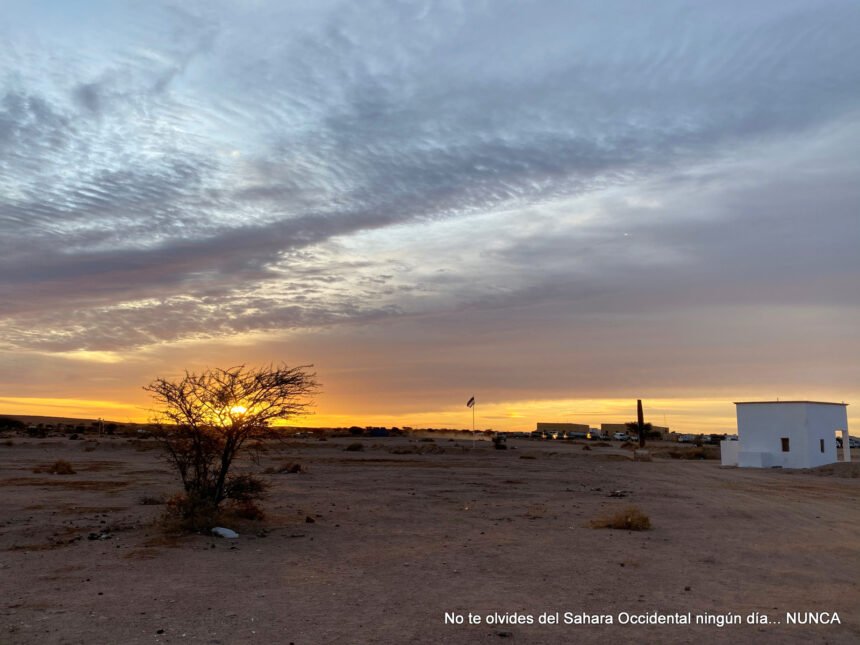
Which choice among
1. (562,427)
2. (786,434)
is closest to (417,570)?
(786,434)

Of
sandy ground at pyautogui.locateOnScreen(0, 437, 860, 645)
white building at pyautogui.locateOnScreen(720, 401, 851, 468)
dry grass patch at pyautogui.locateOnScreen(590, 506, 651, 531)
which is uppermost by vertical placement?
white building at pyautogui.locateOnScreen(720, 401, 851, 468)

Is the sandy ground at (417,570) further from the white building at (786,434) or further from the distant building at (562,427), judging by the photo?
the distant building at (562,427)

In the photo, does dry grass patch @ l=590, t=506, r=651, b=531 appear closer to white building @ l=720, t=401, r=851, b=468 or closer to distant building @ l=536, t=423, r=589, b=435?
white building @ l=720, t=401, r=851, b=468

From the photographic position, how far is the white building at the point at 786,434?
47.8 m

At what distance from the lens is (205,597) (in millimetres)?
10258

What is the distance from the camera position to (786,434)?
4853 centimetres

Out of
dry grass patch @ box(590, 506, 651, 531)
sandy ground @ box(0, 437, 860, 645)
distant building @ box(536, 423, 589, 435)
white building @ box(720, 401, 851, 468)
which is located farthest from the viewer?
distant building @ box(536, 423, 589, 435)

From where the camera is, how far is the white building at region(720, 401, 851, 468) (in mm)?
47812

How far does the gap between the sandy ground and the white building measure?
86.5 ft

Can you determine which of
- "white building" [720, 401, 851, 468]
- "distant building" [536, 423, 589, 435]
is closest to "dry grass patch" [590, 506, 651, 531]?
"white building" [720, 401, 851, 468]

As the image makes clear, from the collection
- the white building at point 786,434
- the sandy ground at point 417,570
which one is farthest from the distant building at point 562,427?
the sandy ground at point 417,570

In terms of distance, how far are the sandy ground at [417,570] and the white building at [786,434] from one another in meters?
26.4

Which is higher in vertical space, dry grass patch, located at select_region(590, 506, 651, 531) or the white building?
the white building

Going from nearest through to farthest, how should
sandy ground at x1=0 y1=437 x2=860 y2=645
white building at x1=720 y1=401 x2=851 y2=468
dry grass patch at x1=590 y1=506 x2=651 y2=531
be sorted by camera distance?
sandy ground at x1=0 y1=437 x2=860 y2=645 < dry grass patch at x1=590 y1=506 x2=651 y2=531 < white building at x1=720 y1=401 x2=851 y2=468
